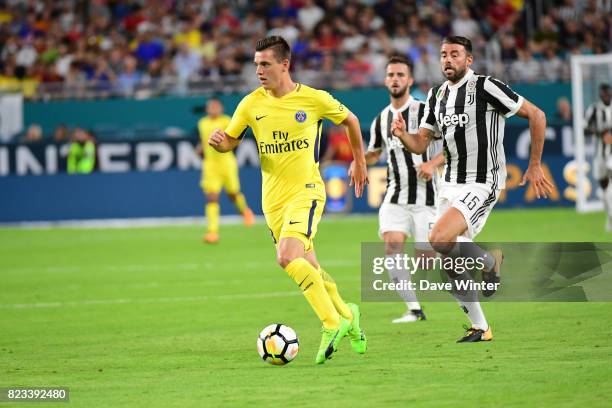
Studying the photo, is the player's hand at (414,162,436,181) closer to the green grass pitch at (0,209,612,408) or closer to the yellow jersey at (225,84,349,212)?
the green grass pitch at (0,209,612,408)

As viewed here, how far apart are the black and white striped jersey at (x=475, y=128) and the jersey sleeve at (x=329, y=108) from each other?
917 mm

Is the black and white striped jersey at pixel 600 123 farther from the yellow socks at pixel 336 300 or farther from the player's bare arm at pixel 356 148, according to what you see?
the yellow socks at pixel 336 300

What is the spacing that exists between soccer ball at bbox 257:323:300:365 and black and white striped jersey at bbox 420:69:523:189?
2.00m

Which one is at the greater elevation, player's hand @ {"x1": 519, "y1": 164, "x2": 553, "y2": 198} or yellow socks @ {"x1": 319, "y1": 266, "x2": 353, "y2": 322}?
player's hand @ {"x1": 519, "y1": 164, "x2": 553, "y2": 198}

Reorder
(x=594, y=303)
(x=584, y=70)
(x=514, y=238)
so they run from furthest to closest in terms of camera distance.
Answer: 1. (x=584, y=70)
2. (x=514, y=238)
3. (x=594, y=303)

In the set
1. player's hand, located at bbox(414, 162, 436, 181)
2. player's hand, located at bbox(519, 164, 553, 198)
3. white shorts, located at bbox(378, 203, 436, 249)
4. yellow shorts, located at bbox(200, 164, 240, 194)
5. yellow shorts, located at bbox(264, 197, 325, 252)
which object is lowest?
yellow shorts, located at bbox(200, 164, 240, 194)

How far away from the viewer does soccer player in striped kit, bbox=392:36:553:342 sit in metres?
9.35

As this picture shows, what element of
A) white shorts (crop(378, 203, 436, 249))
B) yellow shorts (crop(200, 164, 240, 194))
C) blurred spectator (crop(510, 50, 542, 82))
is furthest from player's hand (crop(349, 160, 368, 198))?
blurred spectator (crop(510, 50, 542, 82))

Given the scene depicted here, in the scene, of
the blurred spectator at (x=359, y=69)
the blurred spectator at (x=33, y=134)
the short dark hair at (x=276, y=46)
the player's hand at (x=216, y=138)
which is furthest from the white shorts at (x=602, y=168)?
the blurred spectator at (x=33, y=134)

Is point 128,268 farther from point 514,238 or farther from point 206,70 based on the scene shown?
point 206,70

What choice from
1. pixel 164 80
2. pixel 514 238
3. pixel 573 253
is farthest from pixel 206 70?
pixel 573 253

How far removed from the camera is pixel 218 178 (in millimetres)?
22062

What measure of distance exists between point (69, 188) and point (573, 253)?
13790mm

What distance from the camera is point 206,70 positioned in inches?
1104
